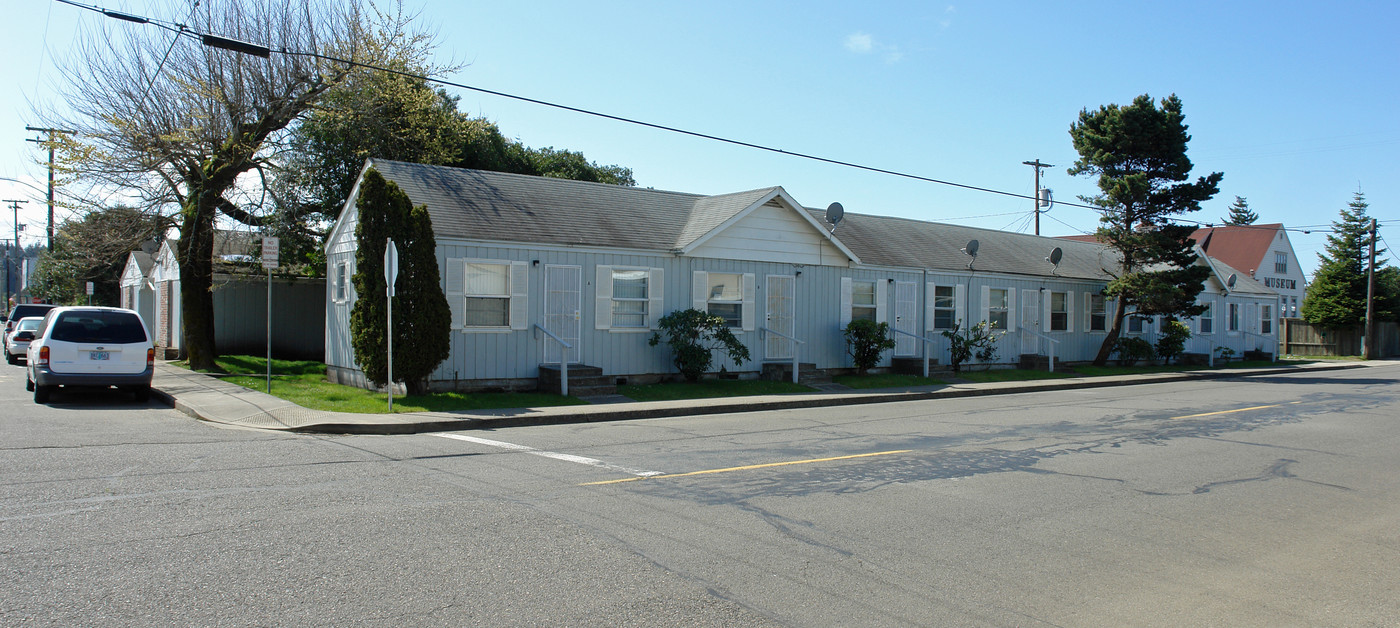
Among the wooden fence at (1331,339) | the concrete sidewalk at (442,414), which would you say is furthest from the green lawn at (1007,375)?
the wooden fence at (1331,339)

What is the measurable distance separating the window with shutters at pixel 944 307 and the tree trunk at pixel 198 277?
64.0 ft

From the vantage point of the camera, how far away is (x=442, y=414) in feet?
44.2

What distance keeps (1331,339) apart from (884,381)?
3819 centimetres

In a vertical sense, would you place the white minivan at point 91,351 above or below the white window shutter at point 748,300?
below

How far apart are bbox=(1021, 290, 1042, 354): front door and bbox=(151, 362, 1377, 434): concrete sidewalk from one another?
4.79 meters

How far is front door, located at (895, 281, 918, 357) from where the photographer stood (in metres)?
23.6

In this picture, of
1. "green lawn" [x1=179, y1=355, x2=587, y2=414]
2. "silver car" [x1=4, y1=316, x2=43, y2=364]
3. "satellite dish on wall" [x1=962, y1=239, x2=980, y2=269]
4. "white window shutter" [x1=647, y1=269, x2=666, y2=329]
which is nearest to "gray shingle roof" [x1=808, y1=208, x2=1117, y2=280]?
"satellite dish on wall" [x1=962, y1=239, x2=980, y2=269]

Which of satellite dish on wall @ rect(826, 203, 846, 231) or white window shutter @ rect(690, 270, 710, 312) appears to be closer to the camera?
white window shutter @ rect(690, 270, 710, 312)

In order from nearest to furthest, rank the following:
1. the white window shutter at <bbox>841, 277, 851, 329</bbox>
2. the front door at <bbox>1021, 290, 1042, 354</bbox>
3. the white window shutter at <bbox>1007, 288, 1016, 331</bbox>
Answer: the white window shutter at <bbox>841, 277, 851, 329</bbox> → the white window shutter at <bbox>1007, 288, 1016, 331</bbox> → the front door at <bbox>1021, 290, 1042, 354</bbox>

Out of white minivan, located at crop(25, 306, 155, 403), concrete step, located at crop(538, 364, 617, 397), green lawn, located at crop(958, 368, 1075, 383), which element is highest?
white minivan, located at crop(25, 306, 155, 403)

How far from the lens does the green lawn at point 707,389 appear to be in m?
17.0

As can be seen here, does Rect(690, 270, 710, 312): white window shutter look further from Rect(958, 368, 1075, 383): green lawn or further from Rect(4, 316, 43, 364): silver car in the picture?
Rect(4, 316, 43, 364): silver car

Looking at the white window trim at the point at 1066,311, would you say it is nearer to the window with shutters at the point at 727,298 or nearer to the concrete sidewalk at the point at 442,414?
the concrete sidewalk at the point at 442,414

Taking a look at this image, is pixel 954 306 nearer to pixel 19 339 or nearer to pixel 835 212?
pixel 835 212
